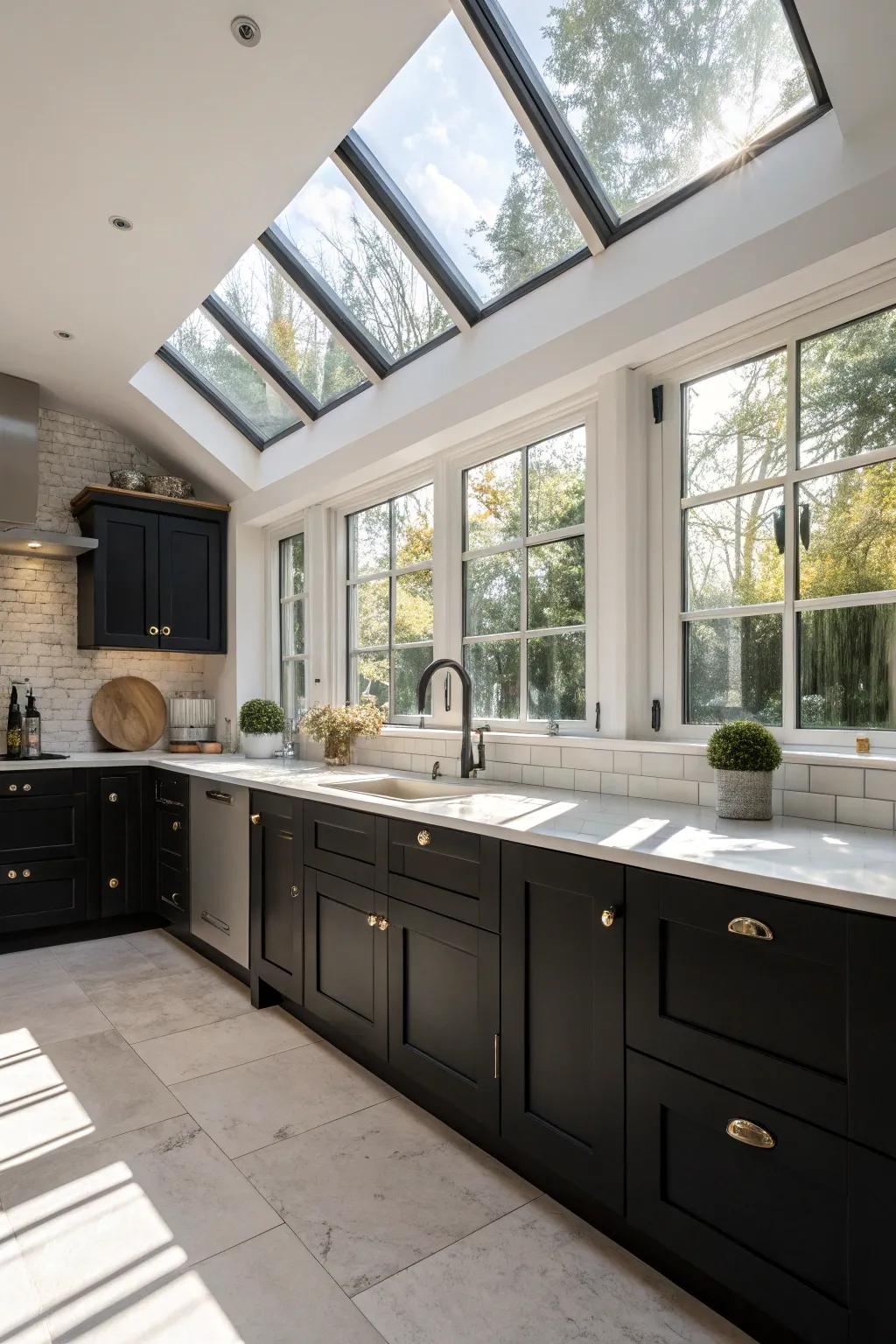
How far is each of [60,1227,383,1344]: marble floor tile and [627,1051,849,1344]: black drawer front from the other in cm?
62

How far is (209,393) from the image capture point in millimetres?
4496

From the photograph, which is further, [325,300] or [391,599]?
[391,599]

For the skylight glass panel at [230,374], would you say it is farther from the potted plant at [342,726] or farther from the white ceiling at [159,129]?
the potted plant at [342,726]

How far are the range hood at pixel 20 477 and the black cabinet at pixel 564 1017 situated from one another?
334cm

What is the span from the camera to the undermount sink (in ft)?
9.54

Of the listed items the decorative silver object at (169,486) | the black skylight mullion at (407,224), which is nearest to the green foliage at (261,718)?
the decorative silver object at (169,486)

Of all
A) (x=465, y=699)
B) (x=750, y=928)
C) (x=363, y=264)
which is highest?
(x=363, y=264)

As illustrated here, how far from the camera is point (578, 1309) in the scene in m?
1.58

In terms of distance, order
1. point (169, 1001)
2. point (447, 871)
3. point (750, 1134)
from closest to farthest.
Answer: point (750, 1134) < point (447, 871) < point (169, 1001)

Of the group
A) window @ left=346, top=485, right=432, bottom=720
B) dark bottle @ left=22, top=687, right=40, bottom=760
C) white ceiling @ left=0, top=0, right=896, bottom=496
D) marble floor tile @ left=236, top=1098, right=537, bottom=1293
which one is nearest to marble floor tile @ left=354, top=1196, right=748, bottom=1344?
marble floor tile @ left=236, top=1098, right=537, bottom=1293

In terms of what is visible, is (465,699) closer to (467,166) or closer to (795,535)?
(795,535)

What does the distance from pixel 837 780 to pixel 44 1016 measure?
2970 millimetres

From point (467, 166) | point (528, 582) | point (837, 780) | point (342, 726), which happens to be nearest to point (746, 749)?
point (837, 780)

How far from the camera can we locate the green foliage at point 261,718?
4.46m
